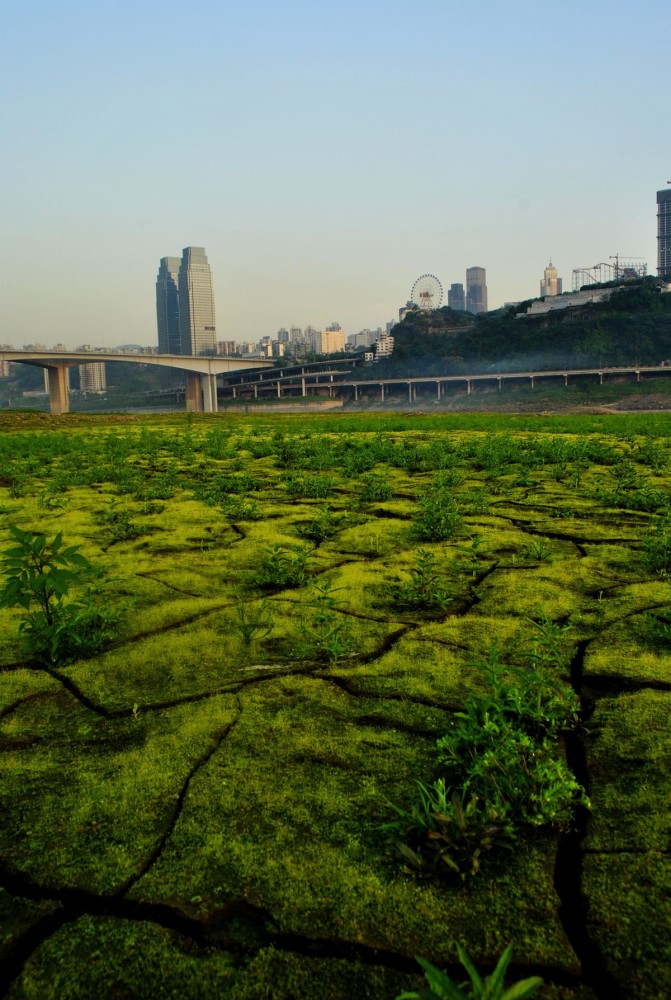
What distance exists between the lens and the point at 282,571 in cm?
415

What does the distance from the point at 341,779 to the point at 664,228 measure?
21976 centimetres

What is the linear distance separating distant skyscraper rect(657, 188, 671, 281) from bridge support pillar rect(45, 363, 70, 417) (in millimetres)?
169458

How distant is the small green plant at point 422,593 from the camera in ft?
11.6

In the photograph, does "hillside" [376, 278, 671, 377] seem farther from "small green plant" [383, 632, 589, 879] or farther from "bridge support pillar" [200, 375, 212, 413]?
"small green plant" [383, 632, 589, 879]

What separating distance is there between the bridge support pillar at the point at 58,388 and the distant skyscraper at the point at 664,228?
169 m

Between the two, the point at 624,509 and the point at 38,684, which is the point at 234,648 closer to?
the point at 38,684

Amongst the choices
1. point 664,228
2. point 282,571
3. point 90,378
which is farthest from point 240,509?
point 664,228

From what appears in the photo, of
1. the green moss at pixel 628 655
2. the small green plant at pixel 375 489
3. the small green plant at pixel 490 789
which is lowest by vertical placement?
the green moss at pixel 628 655

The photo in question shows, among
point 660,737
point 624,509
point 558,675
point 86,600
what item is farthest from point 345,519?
point 660,737

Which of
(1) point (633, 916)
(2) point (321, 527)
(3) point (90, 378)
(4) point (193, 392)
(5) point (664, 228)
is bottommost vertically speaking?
(1) point (633, 916)

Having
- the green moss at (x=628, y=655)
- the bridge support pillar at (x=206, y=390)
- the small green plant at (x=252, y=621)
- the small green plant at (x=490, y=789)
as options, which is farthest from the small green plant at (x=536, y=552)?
the bridge support pillar at (x=206, y=390)

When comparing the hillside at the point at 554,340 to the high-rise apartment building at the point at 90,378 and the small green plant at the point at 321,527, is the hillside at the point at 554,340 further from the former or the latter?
the high-rise apartment building at the point at 90,378

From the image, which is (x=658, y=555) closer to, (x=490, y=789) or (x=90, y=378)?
(x=490, y=789)

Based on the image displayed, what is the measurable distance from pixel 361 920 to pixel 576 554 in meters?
3.51
